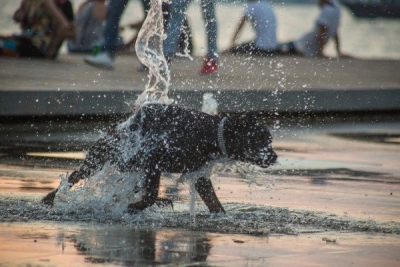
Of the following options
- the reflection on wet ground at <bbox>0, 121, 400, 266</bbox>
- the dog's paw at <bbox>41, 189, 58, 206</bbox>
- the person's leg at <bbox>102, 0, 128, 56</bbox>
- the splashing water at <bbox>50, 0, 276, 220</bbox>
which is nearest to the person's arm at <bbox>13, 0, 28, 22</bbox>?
the person's leg at <bbox>102, 0, 128, 56</bbox>

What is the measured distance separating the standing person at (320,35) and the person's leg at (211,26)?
6.52m

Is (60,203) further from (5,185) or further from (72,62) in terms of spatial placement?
(72,62)

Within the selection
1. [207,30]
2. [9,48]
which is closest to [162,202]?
[207,30]

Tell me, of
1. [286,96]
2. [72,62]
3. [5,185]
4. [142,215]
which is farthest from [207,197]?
[72,62]

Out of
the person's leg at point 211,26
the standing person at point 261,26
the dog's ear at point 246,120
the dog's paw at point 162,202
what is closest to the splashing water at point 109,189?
the dog's paw at point 162,202

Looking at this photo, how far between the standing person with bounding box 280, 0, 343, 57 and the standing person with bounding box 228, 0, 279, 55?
1.36 metres

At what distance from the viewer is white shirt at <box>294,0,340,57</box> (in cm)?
2259

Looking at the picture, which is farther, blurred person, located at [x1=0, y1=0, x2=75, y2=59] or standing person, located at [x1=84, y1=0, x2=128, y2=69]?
blurred person, located at [x1=0, y1=0, x2=75, y2=59]

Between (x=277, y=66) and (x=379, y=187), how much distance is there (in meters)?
10.8

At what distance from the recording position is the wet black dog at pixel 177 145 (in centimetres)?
758

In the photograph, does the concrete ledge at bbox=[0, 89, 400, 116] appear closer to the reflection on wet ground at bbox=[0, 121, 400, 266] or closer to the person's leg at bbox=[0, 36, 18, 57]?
the reflection on wet ground at bbox=[0, 121, 400, 266]

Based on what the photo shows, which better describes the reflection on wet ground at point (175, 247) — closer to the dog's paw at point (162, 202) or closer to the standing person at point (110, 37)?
the dog's paw at point (162, 202)

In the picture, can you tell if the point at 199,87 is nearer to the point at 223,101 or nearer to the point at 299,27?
the point at 223,101

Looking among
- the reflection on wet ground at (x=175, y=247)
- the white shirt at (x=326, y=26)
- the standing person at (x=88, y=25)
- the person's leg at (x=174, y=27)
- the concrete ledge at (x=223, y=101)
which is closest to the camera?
the reflection on wet ground at (x=175, y=247)
